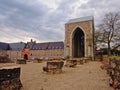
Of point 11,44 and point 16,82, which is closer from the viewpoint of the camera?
point 16,82

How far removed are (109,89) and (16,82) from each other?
354cm

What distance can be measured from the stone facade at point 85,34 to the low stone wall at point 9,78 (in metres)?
29.4

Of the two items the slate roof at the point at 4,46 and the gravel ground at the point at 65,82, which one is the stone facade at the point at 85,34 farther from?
the slate roof at the point at 4,46

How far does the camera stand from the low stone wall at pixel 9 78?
485cm

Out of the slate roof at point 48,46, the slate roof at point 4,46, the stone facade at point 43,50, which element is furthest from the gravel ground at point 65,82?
the slate roof at point 4,46

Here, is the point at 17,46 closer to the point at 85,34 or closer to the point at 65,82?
the point at 85,34

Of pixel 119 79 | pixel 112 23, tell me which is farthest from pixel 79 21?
pixel 119 79

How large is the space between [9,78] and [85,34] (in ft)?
102

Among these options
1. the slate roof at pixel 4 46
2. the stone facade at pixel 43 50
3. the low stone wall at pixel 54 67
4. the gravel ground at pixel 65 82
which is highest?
the slate roof at pixel 4 46

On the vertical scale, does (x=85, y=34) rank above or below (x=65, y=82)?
above

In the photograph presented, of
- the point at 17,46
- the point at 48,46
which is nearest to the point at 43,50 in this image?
the point at 48,46

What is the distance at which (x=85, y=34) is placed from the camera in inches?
1384

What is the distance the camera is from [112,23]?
3180 cm

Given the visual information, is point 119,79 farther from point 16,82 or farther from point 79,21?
point 79,21
